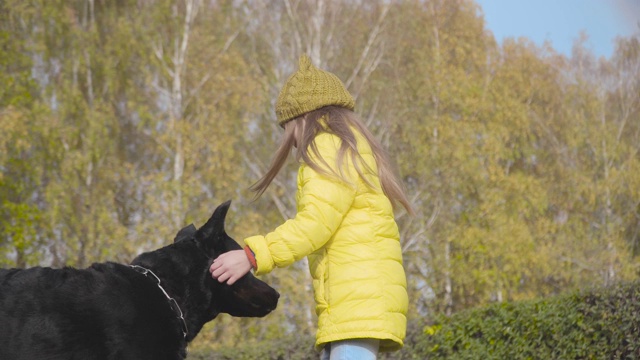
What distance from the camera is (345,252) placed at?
11.8 feet

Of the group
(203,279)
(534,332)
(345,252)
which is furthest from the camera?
(534,332)

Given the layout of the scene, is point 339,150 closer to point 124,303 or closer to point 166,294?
point 166,294

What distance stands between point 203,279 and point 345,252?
0.64 m

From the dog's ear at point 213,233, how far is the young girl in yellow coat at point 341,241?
12 centimetres

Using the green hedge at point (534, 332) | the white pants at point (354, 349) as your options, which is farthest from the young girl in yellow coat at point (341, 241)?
the green hedge at point (534, 332)

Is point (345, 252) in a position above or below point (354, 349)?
above

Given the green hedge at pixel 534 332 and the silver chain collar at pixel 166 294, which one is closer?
the silver chain collar at pixel 166 294

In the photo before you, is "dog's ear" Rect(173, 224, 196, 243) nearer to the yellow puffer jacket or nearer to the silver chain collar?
the silver chain collar

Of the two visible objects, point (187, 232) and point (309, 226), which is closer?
point (309, 226)

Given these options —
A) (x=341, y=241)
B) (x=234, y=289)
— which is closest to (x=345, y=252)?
(x=341, y=241)

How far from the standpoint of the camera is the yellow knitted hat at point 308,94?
3.85 m

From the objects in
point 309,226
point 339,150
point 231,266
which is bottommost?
point 231,266

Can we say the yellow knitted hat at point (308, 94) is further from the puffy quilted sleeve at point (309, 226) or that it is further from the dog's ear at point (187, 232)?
the dog's ear at point (187, 232)

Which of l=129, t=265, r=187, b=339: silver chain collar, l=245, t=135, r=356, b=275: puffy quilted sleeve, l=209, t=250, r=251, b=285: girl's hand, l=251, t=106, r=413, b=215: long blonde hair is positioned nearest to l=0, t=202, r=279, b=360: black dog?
l=129, t=265, r=187, b=339: silver chain collar
